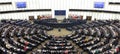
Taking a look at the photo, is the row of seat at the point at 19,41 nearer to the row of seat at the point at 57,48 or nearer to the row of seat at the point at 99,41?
the row of seat at the point at 57,48

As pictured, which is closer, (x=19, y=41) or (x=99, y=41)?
(x=19, y=41)

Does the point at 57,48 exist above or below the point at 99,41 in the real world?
below

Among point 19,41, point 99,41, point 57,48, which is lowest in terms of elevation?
point 57,48

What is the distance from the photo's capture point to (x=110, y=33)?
4856 centimetres

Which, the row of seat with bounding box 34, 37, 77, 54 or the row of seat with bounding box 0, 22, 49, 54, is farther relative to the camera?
the row of seat with bounding box 0, 22, 49, 54

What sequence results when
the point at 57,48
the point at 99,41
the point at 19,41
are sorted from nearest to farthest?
1. the point at 57,48
2. the point at 19,41
3. the point at 99,41

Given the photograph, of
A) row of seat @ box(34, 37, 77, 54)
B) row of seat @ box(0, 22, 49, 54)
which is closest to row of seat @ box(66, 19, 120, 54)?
row of seat @ box(34, 37, 77, 54)

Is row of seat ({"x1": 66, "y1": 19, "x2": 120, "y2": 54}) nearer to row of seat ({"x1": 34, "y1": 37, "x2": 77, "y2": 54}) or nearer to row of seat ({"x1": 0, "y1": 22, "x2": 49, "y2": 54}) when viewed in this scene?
row of seat ({"x1": 34, "y1": 37, "x2": 77, "y2": 54})

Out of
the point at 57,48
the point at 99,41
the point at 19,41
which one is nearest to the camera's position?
the point at 57,48

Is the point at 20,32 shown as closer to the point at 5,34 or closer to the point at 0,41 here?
the point at 5,34

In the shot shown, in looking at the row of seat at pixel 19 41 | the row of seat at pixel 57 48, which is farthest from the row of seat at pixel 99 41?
the row of seat at pixel 19 41

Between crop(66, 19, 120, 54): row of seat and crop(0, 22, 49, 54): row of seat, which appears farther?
crop(0, 22, 49, 54): row of seat

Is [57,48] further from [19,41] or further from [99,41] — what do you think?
[99,41]

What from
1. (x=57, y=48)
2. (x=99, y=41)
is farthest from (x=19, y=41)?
(x=99, y=41)
